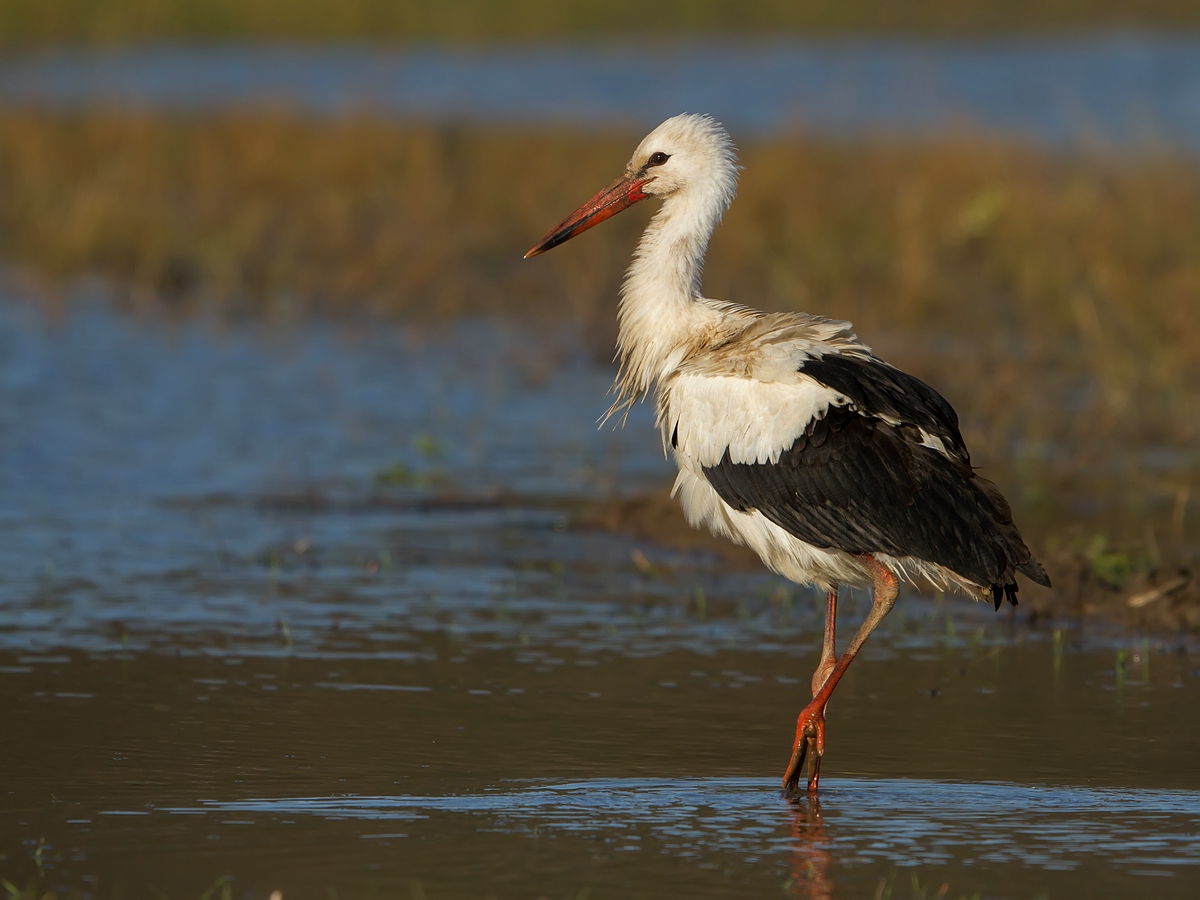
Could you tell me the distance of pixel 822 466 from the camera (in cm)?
550

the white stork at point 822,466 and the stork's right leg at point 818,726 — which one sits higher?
the white stork at point 822,466

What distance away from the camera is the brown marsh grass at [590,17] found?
33.8 m

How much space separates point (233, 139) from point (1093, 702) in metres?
12.4

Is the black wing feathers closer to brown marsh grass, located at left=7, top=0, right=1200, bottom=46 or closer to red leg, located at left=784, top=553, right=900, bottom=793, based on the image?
red leg, located at left=784, top=553, right=900, bottom=793

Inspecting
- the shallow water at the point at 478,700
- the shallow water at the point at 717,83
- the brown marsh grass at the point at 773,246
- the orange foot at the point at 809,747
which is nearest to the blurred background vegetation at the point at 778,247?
the brown marsh grass at the point at 773,246

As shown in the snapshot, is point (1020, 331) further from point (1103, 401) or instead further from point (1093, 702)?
point (1093, 702)

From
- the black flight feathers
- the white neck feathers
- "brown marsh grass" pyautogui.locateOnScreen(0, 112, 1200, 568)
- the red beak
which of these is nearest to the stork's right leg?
the black flight feathers

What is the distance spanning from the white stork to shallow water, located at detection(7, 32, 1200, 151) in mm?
10026

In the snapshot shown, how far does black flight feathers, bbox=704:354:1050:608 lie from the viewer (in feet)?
17.5

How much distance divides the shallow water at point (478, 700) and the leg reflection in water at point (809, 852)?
0.04ft

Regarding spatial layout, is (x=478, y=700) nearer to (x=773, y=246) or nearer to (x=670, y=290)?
(x=670, y=290)

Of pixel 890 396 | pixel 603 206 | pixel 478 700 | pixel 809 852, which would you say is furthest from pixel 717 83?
pixel 809 852

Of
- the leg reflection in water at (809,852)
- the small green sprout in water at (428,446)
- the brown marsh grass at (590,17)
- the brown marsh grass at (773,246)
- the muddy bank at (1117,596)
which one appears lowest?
the leg reflection in water at (809,852)

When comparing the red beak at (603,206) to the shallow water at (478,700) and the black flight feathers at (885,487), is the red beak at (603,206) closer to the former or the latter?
the black flight feathers at (885,487)
